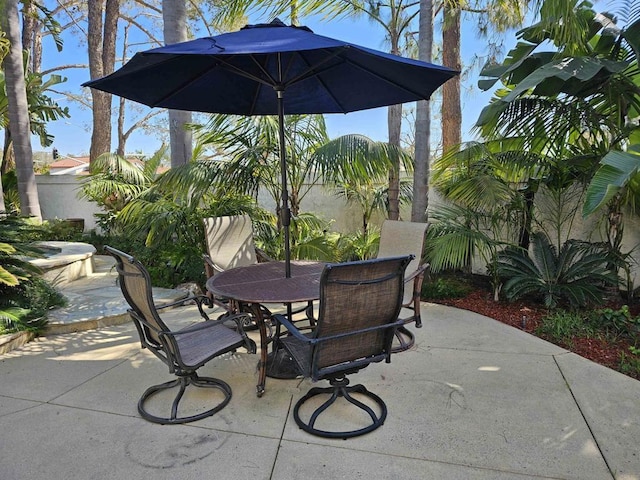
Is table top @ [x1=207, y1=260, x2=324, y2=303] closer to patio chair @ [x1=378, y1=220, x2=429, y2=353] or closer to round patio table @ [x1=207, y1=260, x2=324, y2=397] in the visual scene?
round patio table @ [x1=207, y1=260, x2=324, y2=397]

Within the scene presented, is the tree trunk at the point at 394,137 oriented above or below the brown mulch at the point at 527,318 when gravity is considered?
above

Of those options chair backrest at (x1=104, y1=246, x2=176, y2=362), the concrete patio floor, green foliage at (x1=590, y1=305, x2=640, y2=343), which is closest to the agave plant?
green foliage at (x1=590, y1=305, x2=640, y2=343)

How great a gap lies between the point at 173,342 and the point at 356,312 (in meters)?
1.11

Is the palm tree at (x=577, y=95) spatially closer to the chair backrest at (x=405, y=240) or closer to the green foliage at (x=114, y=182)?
the chair backrest at (x=405, y=240)

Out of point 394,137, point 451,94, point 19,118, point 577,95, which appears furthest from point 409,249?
point 19,118

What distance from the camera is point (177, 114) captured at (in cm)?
518

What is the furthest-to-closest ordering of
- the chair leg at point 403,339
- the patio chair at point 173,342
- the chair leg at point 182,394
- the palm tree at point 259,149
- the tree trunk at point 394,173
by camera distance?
the tree trunk at point 394,173, the palm tree at point 259,149, the chair leg at point 403,339, the chair leg at point 182,394, the patio chair at point 173,342

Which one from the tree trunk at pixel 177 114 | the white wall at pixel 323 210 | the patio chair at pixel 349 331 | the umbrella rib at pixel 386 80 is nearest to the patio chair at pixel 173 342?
the patio chair at pixel 349 331

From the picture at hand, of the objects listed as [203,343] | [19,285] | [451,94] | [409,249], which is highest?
[451,94]

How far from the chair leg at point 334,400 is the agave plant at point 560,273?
2.60 m

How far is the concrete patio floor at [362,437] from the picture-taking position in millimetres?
2131

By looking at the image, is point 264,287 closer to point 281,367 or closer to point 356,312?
point 281,367

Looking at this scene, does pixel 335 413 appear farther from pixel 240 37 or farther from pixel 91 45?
pixel 91 45

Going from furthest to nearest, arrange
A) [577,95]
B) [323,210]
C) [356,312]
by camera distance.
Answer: [323,210] → [577,95] → [356,312]
